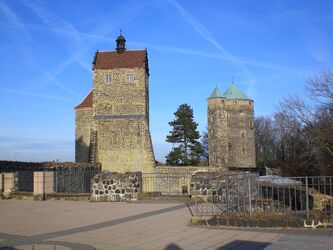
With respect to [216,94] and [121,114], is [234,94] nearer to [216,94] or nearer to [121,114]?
[216,94]

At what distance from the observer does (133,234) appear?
1082cm

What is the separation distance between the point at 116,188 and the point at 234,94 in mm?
54233

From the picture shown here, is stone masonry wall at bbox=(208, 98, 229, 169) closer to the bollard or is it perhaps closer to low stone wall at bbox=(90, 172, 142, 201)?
the bollard

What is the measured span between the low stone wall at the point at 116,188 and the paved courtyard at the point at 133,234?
5.11 meters

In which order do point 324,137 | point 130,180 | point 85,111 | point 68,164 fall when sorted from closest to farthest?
point 130,180
point 324,137
point 68,164
point 85,111

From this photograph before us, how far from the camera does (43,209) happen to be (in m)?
17.6

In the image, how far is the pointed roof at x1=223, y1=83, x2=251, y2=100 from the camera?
71875 millimetres

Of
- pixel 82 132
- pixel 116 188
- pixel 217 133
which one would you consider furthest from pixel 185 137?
pixel 116 188

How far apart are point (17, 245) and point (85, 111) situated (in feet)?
156

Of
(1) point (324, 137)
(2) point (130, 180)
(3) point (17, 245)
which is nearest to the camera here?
(3) point (17, 245)

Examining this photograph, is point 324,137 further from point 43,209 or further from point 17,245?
point 17,245

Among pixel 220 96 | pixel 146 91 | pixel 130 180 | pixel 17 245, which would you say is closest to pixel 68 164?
pixel 146 91

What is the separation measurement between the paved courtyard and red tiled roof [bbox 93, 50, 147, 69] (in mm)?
36015

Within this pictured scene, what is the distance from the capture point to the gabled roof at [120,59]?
164ft
